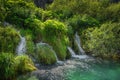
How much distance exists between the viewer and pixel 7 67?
925 inches

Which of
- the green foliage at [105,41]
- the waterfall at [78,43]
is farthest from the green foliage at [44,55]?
the waterfall at [78,43]

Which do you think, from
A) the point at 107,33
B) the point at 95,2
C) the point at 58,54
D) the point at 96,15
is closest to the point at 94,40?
the point at 107,33

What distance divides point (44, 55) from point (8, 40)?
3.76 metres

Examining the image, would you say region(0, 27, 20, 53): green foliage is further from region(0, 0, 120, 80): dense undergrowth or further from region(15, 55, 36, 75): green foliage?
region(15, 55, 36, 75): green foliage

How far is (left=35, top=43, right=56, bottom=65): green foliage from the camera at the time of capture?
97.5 feet

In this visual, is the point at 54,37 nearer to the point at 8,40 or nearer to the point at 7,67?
the point at 8,40

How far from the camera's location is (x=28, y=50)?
99.2 ft

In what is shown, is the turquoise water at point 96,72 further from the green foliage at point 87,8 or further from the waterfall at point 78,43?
the green foliage at point 87,8

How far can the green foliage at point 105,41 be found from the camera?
34.1 m

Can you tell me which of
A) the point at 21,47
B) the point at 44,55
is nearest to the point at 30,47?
the point at 21,47

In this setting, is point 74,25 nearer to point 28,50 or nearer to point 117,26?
point 117,26

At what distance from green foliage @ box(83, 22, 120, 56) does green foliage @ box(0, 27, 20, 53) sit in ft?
30.9

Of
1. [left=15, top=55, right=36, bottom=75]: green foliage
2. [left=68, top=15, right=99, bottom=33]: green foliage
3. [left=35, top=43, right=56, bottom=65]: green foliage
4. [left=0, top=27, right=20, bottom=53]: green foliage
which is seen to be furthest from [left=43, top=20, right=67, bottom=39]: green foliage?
[left=68, top=15, right=99, bottom=33]: green foliage

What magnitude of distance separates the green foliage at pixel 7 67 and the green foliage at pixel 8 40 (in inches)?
182
